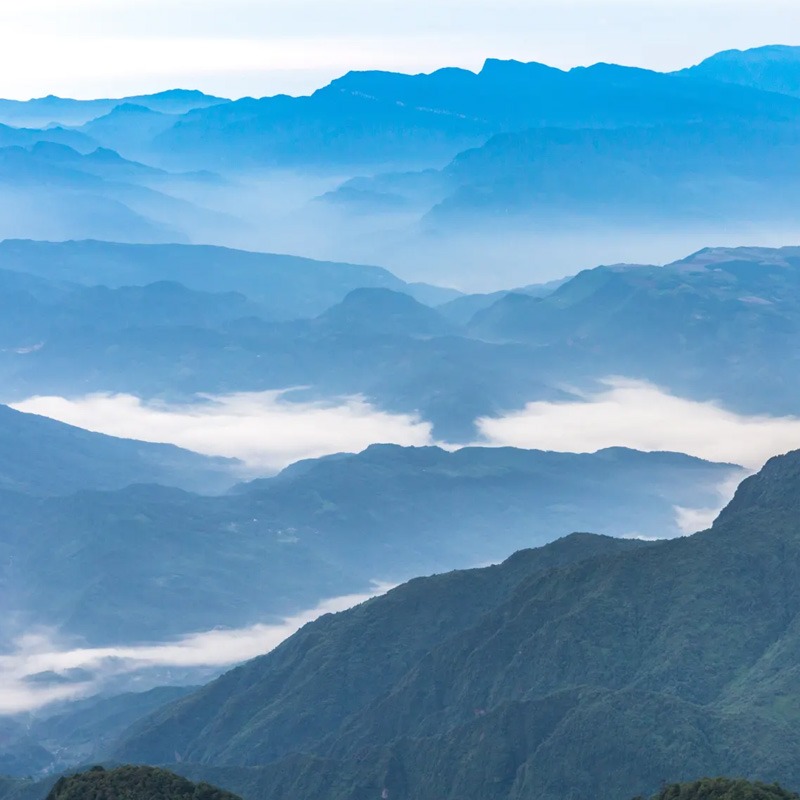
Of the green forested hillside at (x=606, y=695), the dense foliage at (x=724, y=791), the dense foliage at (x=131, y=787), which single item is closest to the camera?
the dense foliage at (x=724, y=791)

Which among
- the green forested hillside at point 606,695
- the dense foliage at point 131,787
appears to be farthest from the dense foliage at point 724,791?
the green forested hillside at point 606,695

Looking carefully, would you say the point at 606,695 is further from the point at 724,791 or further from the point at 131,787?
the point at 131,787

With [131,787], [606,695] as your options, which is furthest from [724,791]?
[606,695]

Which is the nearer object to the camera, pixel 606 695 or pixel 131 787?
pixel 131 787

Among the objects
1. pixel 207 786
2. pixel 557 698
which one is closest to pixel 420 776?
pixel 557 698

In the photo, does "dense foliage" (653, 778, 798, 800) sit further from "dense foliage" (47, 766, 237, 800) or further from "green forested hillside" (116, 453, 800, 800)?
"green forested hillside" (116, 453, 800, 800)

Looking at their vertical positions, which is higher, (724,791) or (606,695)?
(606,695)

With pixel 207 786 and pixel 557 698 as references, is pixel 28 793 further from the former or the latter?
pixel 207 786

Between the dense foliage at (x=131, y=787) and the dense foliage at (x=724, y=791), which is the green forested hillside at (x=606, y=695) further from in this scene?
the dense foliage at (x=131, y=787)
